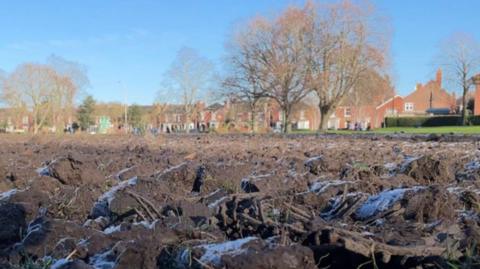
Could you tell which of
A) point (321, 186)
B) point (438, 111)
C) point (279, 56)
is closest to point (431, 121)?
point (279, 56)

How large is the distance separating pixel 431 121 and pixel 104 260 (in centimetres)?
5793

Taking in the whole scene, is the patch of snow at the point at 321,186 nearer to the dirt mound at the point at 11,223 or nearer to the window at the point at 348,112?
the dirt mound at the point at 11,223

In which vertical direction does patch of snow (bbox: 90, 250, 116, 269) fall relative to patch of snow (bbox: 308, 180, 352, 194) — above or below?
below

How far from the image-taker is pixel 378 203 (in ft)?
11.0

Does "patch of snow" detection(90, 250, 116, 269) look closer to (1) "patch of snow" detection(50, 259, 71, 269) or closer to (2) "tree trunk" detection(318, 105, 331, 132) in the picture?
(1) "patch of snow" detection(50, 259, 71, 269)

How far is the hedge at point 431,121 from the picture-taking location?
51.2 metres

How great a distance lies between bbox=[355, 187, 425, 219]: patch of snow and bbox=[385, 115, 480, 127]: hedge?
171ft

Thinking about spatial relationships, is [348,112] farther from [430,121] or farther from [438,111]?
[430,121]

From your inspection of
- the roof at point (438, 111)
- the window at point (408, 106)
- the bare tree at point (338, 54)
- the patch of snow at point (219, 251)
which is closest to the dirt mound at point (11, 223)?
the patch of snow at point (219, 251)

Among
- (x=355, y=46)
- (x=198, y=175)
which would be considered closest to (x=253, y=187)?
(x=198, y=175)

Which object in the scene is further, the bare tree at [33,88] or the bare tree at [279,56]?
the bare tree at [33,88]

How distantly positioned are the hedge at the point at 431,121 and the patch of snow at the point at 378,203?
52163 millimetres

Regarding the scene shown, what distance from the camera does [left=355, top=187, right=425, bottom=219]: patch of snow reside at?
3232 millimetres

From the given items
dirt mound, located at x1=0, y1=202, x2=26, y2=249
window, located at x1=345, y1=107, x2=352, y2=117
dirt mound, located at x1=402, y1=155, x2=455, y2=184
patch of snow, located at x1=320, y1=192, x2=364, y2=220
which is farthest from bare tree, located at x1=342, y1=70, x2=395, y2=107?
window, located at x1=345, y1=107, x2=352, y2=117
